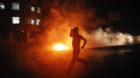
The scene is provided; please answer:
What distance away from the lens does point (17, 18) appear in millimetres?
30047

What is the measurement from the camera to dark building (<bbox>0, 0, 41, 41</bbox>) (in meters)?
29.0

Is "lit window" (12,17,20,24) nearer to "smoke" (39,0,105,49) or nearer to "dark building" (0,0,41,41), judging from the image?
"dark building" (0,0,41,41)

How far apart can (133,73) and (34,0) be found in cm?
2846

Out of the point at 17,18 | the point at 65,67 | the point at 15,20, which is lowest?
the point at 65,67

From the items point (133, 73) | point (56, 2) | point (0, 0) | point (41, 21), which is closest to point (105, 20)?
point (56, 2)

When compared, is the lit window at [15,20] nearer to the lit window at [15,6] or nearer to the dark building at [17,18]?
the dark building at [17,18]

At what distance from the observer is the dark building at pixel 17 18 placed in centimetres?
2898

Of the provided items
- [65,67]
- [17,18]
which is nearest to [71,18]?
[17,18]

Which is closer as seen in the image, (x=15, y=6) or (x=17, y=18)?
(x=15, y=6)

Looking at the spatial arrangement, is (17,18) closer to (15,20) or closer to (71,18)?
(15,20)

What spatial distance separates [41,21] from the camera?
34.6 meters

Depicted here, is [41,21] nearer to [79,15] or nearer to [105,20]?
[79,15]

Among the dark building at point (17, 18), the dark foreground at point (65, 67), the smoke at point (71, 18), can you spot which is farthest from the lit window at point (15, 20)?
the dark foreground at point (65, 67)

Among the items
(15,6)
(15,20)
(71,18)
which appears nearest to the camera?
(71,18)
